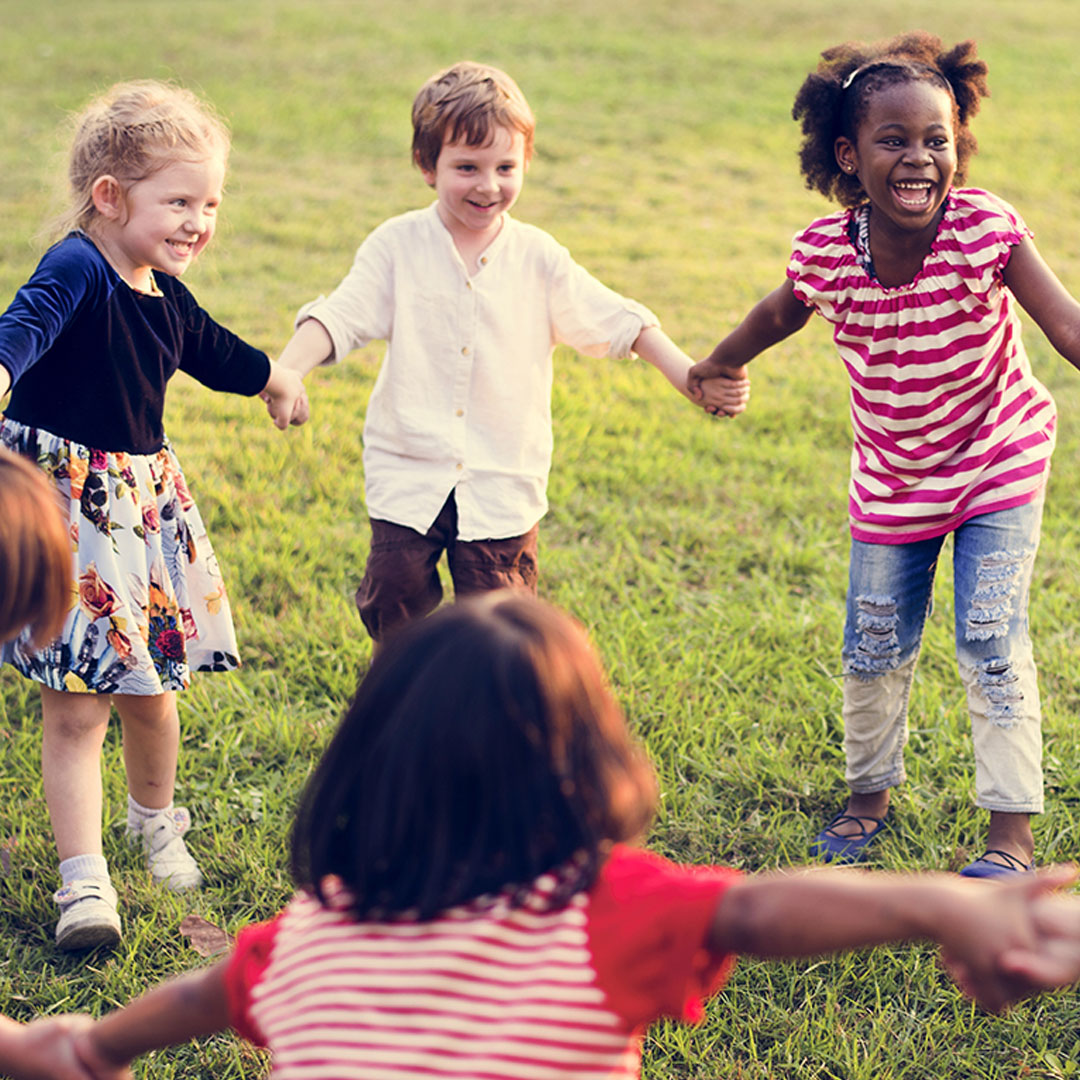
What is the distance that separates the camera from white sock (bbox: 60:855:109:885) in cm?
278

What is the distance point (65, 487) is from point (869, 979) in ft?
6.19

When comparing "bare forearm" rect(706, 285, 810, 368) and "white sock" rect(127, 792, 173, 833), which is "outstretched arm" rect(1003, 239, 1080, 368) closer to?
"bare forearm" rect(706, 285, 810, 368)

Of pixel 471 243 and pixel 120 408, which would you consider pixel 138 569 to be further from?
pixel 471 243

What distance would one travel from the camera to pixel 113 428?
2693 mm

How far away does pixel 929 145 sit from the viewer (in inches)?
107

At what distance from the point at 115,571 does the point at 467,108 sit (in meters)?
1.29

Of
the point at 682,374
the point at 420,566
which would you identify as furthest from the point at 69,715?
the point at 682,374

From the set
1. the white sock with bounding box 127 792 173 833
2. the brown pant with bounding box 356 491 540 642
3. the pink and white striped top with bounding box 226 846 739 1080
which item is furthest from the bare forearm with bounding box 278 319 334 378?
the pink and white striped top with bounding box 226 846 739 1080

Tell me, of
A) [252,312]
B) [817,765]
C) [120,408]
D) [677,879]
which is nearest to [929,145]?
[817,765]

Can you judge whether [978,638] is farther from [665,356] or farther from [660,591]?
[660,591]

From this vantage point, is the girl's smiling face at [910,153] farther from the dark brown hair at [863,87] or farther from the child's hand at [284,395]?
the child's hand at [284,395]

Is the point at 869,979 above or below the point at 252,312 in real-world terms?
below

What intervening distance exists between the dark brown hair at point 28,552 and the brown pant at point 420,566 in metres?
1.45

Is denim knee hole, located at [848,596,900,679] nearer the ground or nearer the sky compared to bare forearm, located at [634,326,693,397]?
nearer the ground
